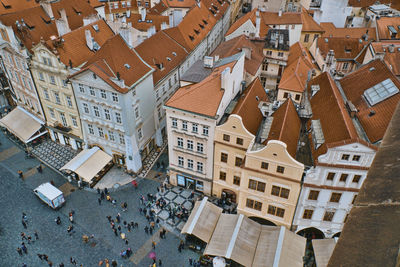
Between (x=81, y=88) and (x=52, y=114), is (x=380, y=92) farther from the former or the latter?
(x=52, y=114)

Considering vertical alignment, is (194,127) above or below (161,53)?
below

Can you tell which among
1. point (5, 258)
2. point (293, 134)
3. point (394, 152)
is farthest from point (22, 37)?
point (394, 152)

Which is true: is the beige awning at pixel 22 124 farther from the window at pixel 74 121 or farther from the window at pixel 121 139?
the window at pixel 121 139

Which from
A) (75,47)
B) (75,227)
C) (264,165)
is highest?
(75,47)

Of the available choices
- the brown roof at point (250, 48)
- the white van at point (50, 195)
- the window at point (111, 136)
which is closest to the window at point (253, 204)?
the brown roof at point (250, 48)

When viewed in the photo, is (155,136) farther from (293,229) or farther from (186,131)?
(293,229)

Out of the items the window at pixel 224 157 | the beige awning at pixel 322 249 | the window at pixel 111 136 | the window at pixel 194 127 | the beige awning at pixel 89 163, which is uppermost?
the window at pixel 194 127

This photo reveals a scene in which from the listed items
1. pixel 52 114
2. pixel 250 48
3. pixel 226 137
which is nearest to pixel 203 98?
pixel 226 137
